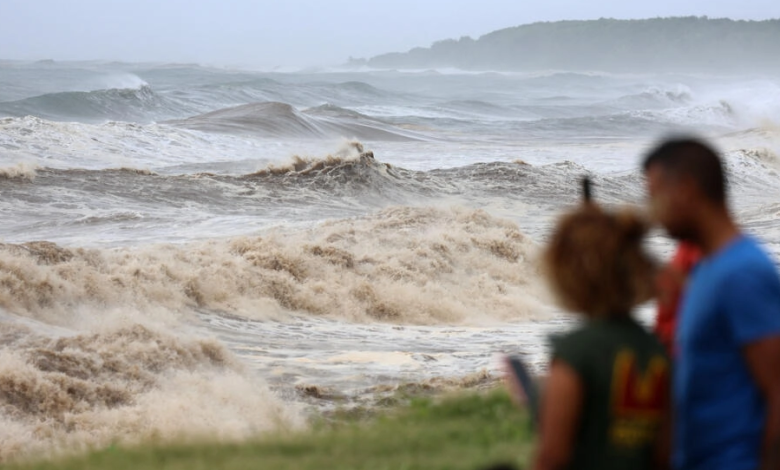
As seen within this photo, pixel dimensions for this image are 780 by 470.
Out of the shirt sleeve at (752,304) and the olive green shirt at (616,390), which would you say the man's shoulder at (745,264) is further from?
the olive green shirt at (616,390)

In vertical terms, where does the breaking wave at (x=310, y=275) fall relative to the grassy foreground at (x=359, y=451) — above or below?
below

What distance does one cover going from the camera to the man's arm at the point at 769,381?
2510 mm

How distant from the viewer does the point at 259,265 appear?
46.6ft

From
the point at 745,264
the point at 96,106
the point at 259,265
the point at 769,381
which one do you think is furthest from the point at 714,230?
the point at 96,106

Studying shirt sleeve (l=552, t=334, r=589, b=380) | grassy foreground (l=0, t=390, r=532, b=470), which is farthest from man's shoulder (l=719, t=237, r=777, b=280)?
grassy foreground (l=0, t=390, r=532, b=470)

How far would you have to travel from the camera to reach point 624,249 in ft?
8.36

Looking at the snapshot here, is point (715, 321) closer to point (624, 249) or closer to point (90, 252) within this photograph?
point (624, 249)

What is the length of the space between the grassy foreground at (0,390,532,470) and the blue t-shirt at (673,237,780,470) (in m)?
1.53

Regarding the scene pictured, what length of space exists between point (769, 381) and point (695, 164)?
1.82ft

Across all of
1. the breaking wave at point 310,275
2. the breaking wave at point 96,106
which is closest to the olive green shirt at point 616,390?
the breaking wave at point 310,275

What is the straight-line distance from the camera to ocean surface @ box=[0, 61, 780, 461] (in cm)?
862

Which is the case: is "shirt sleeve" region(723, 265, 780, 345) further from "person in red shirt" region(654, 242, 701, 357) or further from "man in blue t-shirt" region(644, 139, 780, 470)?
"person in red shirt" region(654, 242, 701, 357)

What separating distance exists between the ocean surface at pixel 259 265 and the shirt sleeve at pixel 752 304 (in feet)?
13.6

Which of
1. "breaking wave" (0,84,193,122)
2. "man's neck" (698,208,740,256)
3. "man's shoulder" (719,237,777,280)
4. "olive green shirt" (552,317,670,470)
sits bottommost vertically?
"breaking wave" (0,84,193,122)
